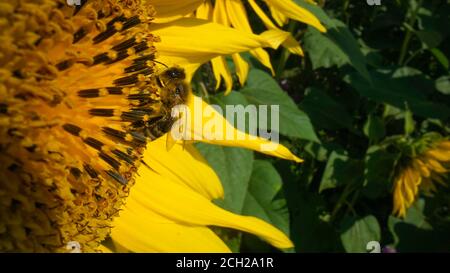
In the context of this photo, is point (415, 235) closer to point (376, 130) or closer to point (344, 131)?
point (376, 130)

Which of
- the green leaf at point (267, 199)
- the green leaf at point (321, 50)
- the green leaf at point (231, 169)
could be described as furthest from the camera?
the green leaf at point (321, 50)

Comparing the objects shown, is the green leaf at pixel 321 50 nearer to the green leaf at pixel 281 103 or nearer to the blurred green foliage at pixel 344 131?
the blurred green foliage at pixel 344 131

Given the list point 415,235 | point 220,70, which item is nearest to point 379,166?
point 415,235

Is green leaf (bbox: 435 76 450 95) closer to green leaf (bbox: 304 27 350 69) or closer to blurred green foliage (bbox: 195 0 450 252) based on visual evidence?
blurred green foliage (bbox: 195 0 450 252)

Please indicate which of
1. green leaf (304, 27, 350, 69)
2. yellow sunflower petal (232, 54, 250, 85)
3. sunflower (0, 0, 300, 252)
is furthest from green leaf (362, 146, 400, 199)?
sunflower (0, 0, 300, 252)

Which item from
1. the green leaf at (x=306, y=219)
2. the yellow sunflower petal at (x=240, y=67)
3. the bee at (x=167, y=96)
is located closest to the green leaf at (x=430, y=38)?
the green leaf at (x=306, y=219)

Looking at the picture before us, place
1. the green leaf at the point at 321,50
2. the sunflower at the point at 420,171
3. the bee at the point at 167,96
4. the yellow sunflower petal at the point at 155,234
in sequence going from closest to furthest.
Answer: the bee at the point at 167,96 → the yellow sunflower petal at the point at 155,234 → the green leaf at the point at 321,50 → the sunflower at the point at 420,171

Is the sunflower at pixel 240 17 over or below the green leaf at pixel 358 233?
over

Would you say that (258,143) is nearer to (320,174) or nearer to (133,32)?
(133,32)
